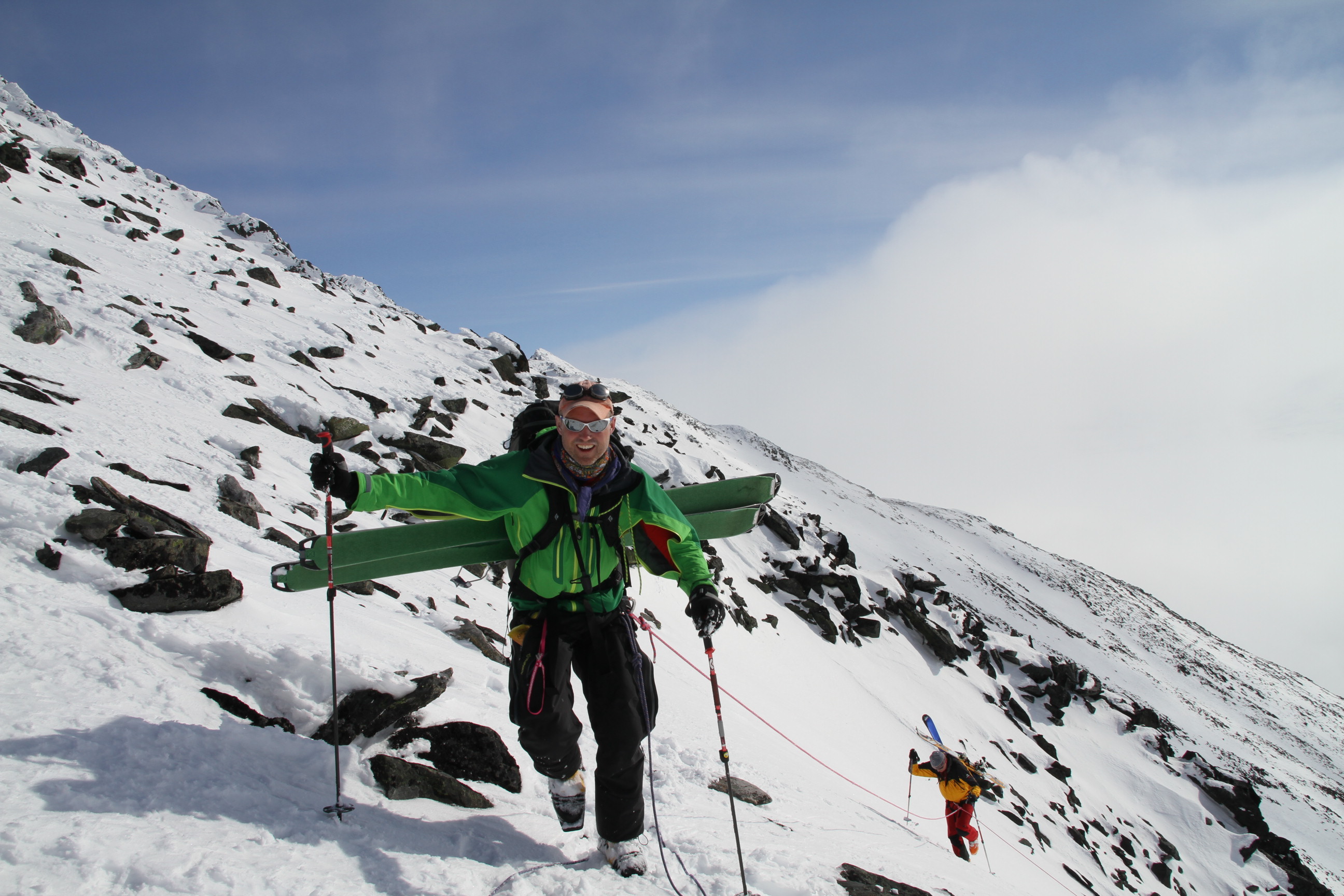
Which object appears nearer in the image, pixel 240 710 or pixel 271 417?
pixel 240 710

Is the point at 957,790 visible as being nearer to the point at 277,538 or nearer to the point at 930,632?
the point at 277,538

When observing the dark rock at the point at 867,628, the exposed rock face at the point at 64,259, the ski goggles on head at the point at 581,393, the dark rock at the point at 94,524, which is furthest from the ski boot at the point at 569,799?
the dark rock at the point at 867,628

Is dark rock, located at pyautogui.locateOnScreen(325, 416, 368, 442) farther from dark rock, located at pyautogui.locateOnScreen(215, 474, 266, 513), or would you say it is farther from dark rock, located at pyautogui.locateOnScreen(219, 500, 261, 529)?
dark rock, located at pyautogui.locateOnScreen(219, 500, 261, 529)

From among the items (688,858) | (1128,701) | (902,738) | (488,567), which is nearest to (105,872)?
(688,858)

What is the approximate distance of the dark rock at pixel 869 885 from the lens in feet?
14.5

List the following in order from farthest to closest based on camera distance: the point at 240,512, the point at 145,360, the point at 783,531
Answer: the point at 783,531
the point at 145,360
the point at 240,512

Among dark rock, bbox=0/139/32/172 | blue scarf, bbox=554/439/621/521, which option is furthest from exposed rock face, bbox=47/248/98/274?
blue scarf, bbox=554/439/621/521

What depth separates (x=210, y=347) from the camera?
15.2m

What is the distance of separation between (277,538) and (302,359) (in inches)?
501

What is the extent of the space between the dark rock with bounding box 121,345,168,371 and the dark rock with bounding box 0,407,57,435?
18.8ft

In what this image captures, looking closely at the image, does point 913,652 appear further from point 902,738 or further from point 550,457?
point 550,457

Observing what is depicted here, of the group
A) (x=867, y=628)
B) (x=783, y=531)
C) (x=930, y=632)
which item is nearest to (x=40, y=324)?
(x=783, y=531)

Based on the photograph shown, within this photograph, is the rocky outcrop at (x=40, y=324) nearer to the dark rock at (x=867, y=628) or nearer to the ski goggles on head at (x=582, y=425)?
the ski goggles on head at (x=582, y=425)

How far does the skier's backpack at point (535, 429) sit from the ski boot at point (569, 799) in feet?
6.82
